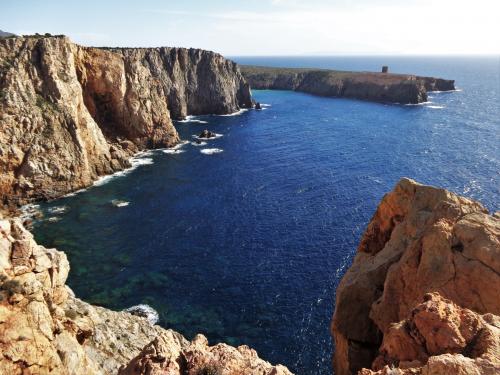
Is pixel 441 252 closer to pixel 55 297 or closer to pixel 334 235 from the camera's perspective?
pixel 55 297

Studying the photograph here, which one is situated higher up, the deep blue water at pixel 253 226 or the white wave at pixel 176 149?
the white wave at pixel 176 149

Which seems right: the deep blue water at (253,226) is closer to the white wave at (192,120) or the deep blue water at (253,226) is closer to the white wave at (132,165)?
the white wave at (132,165)

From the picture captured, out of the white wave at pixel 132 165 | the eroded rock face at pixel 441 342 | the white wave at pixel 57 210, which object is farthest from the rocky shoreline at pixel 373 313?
the white wave at pixel 132 165

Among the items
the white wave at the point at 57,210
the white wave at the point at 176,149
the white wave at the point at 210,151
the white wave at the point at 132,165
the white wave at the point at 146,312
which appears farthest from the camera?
the white wave at the point at 210,151

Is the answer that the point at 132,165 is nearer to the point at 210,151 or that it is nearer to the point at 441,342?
the point at 210,151

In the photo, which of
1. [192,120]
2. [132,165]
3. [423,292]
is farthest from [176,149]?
[423,292]

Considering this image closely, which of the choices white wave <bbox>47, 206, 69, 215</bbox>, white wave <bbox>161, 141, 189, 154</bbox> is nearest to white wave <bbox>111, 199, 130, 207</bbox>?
white wave <bbox>47, 206, 69, 215</bbox>

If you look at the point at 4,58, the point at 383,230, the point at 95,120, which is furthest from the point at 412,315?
the point at 95,120
